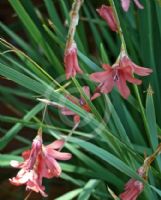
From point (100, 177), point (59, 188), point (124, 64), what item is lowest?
point (59, 188)

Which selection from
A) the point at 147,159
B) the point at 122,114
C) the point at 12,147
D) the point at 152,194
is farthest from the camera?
the point at 12,147

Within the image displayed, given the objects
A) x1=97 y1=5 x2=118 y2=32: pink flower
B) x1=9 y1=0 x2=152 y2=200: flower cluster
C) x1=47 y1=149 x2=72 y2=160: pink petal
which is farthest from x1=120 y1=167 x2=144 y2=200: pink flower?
x1=97 y1=5 x2=118 y2=32: pink flower

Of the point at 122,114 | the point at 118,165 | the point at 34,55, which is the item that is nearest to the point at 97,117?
the point at 118,165

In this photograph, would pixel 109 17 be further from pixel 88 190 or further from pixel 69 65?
pixel 88 190

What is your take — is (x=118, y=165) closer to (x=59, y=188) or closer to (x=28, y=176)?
(x=28, y=176)

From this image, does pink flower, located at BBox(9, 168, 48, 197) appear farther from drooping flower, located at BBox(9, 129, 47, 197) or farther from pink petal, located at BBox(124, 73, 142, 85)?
pink petal, located at BBox(124, 73, 142, 85)

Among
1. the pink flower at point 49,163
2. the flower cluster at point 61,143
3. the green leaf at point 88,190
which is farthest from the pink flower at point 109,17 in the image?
the green leaf at point 88,190
